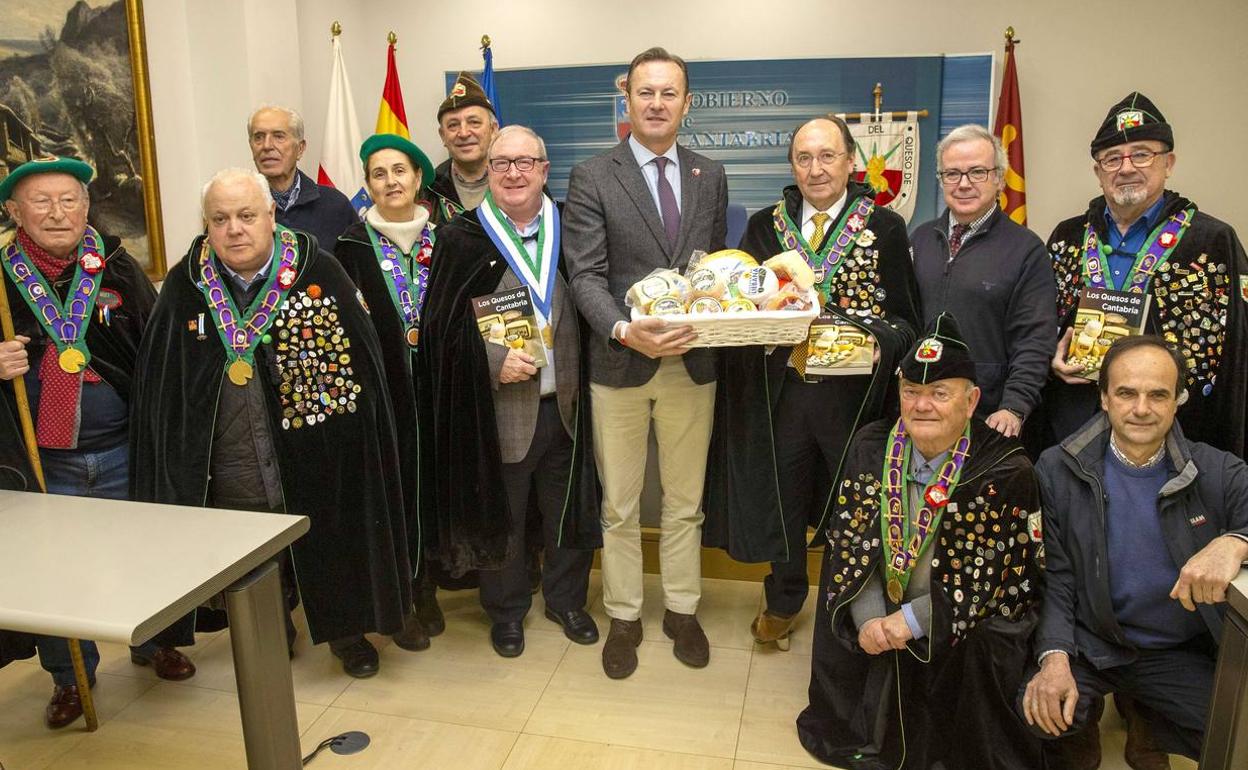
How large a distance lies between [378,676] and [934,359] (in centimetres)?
221

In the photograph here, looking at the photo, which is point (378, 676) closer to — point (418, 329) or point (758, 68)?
point (418, 329)

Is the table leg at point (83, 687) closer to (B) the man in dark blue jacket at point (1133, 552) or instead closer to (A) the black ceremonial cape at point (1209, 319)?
(B) the man in dark blue jacket at point (1133, 552)

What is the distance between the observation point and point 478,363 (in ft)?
10.1

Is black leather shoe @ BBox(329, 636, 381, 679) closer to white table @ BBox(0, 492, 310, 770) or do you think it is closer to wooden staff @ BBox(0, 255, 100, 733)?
wooden staff @ BBox(0, 255, 100, 733)

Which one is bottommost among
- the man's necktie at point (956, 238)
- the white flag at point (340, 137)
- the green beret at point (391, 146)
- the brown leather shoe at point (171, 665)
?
the brown leather shoe at point (171, 665)

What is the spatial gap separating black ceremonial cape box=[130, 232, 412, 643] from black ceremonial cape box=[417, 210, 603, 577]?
0.18m


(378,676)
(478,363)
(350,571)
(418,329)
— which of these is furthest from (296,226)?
(378,676)

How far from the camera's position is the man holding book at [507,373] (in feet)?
9.94

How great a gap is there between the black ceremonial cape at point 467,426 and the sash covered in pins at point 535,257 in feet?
0.12

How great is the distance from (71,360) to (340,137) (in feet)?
9.40

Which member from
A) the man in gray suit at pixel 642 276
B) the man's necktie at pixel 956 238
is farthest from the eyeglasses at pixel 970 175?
the man in gray suit at pixel 642 276

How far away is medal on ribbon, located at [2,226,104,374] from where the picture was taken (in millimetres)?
2857

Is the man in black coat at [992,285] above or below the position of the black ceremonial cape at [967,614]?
above

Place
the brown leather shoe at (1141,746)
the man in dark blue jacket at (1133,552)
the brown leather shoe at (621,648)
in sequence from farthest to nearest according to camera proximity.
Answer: the brown leather shoe at (621,648) < the brown leather shoe at (1141,746) < the man in dark blue jacket at (1133,552)
